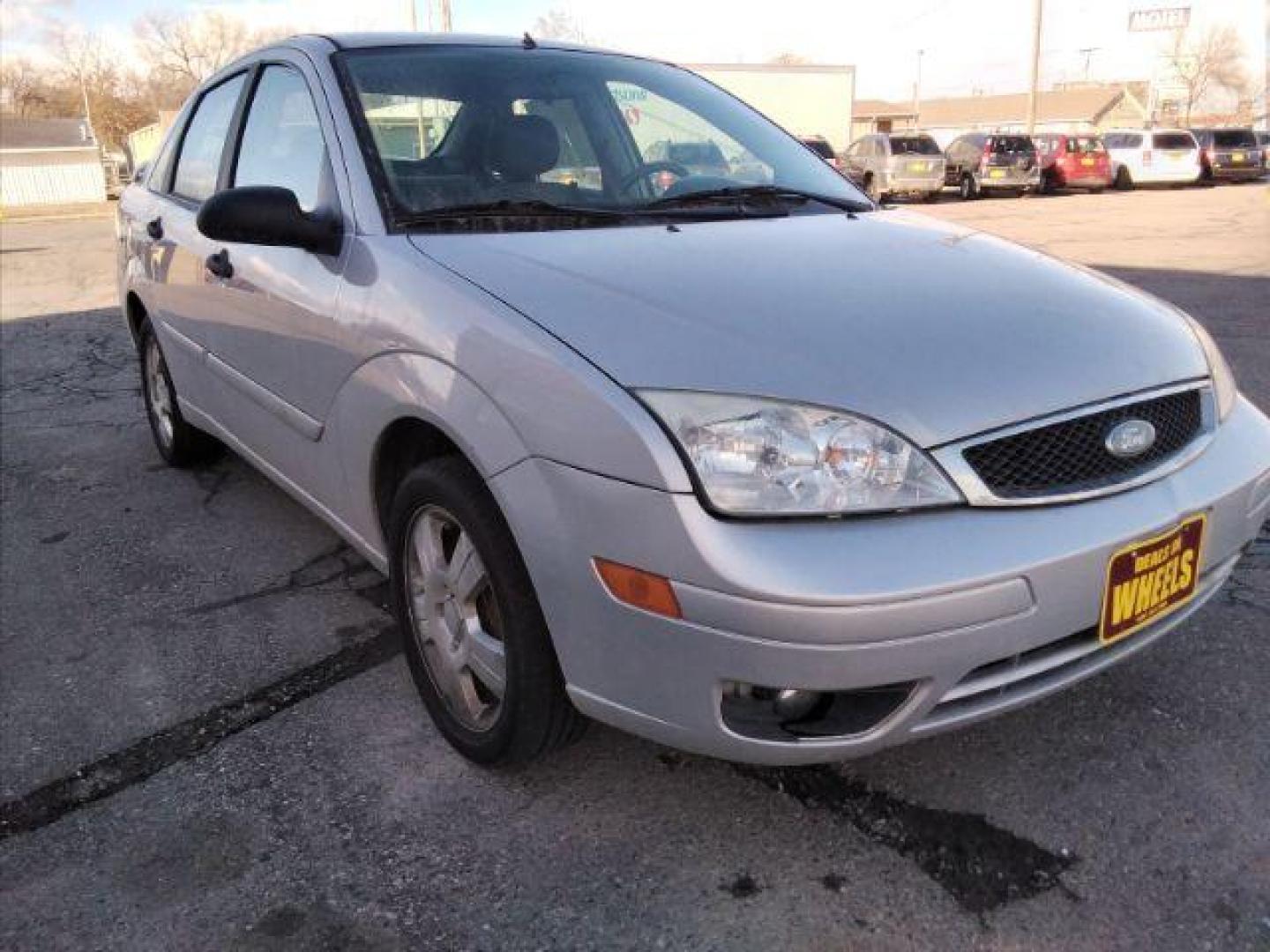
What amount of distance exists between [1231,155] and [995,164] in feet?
26.7

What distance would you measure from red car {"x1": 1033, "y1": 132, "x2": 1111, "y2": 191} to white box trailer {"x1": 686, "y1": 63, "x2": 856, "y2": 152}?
231 inches

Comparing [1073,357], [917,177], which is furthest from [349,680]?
[917,177]

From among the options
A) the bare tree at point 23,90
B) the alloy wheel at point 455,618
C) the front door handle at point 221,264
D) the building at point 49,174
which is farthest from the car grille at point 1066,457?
the bare tree at point 23,90

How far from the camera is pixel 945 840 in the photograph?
217 centimetres

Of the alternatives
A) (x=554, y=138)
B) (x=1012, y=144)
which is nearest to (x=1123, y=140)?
(x=1012, y=144)

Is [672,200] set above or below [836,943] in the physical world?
above

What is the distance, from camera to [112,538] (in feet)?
13.3

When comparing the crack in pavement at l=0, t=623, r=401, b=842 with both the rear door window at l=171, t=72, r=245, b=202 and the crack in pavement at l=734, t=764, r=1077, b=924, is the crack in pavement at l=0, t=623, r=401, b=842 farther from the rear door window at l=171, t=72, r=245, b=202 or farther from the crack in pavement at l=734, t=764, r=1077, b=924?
the rear door window at l=171, t=72, r=245, b=202

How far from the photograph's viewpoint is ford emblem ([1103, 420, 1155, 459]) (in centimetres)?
203

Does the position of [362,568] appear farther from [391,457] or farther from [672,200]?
[672,200]

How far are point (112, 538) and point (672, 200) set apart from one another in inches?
101

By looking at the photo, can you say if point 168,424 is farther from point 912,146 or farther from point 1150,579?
point 912,146

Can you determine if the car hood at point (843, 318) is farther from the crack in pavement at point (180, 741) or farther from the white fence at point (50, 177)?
the white fence at point (50, 177)

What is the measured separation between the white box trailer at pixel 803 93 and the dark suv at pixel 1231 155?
9614 millimetres
